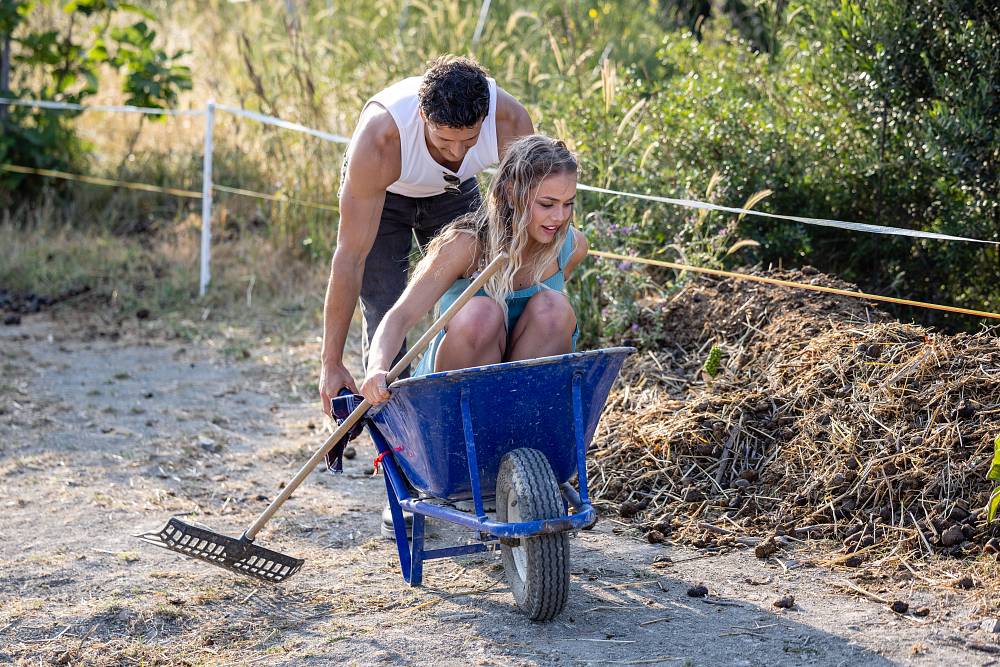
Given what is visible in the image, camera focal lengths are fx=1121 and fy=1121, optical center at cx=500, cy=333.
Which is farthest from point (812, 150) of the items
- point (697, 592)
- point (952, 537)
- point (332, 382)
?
point (332, 382)

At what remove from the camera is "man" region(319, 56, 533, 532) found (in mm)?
3297

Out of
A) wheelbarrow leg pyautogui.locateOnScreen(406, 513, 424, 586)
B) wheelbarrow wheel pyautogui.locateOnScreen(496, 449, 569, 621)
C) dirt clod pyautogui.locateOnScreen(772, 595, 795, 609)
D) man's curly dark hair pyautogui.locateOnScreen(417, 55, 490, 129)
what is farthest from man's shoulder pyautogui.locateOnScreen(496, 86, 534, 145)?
dirt clod pyautogui.locateOnScreen(772, 595, 795, 609)

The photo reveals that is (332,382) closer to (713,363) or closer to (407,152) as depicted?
(407,152)

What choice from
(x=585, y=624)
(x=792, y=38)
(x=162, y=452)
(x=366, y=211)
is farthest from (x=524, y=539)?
(x=792, y=38)

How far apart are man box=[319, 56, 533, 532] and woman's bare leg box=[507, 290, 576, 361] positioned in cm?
56

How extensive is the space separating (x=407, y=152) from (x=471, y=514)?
1.19m

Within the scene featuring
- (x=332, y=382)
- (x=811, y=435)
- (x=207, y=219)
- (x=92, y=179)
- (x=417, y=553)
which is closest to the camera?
(x=417, y=553)

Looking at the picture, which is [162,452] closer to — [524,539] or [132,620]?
[132,620]

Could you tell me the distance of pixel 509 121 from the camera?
143 inches

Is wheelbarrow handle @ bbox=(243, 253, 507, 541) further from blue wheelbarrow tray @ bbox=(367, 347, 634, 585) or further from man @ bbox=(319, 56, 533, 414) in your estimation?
man @ bbox=(319, 56, 533, 414)

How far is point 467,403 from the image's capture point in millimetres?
2936

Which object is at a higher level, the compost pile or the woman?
the woman

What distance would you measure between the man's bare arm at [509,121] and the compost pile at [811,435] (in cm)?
129

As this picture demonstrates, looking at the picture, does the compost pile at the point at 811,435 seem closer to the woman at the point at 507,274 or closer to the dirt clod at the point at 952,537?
the dirt clod at the point at 952,537
